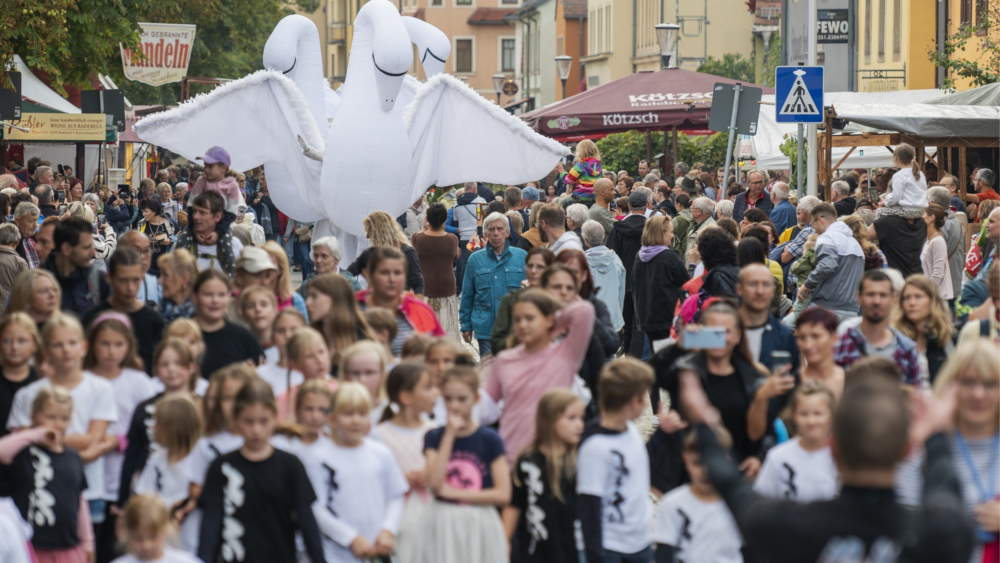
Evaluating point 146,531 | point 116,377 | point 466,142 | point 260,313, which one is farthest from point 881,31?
point 146,531

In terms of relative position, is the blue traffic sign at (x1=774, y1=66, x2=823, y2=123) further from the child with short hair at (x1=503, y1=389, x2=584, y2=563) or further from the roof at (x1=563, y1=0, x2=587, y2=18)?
the roof at (x1=563, y1=0, x2=587, y2=18)

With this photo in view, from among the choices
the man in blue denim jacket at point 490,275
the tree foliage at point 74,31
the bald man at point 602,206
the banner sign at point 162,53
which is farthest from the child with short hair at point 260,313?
the banner sign at point 162,53

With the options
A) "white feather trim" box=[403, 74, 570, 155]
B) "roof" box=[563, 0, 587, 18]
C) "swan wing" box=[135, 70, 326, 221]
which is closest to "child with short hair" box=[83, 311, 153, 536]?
"swan wing" box=[135, 70, 326, 221]

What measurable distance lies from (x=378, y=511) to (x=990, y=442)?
2128mm

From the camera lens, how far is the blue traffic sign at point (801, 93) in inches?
510

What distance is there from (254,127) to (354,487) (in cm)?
745

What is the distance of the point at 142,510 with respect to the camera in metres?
4.42

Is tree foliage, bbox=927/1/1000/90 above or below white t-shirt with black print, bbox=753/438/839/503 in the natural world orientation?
above

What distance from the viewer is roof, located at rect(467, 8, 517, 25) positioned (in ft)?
276

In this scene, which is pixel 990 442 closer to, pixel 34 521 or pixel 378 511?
pixel 378 511

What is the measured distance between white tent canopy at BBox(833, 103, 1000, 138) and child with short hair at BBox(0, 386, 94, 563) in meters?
10.8

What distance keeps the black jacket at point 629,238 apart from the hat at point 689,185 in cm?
245

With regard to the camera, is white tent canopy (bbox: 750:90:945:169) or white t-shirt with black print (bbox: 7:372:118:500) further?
white tent canopy (bbox: 750:90:945:169)

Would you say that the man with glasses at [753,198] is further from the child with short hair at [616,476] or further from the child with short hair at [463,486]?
the child with short hair at [463,486]
